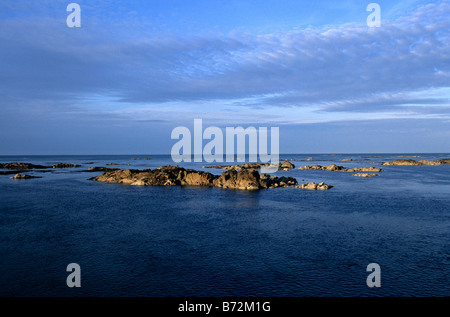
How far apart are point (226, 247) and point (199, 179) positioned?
6076 cm

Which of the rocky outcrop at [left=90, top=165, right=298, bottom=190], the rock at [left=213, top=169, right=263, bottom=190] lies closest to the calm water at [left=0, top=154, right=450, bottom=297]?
the rock at [left=213, top=169, right=263, bottom=190]

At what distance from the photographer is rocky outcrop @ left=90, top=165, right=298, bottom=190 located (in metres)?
86.1

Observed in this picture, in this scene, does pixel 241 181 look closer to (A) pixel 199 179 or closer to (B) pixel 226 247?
(A) pixel 199 179

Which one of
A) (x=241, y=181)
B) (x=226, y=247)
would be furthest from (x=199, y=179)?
(x=226, y=247)

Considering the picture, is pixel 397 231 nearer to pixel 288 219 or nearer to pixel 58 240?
pixel 288 219

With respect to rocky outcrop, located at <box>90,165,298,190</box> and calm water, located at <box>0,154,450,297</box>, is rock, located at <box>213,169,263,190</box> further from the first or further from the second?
calm water, located at <box>0,154,450,297</box>

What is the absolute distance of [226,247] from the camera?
33406 millimetres

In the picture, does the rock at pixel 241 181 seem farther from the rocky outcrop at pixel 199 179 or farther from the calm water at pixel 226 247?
the calm water at pixel 226 247

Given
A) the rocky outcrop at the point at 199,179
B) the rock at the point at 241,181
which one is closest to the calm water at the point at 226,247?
the rock at the point at 241,181

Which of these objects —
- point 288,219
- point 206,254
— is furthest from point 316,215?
point 206,254

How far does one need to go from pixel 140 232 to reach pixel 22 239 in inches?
528

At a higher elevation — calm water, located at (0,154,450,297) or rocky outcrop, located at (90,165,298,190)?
rocky outcrop, located at (90,165,298,190)

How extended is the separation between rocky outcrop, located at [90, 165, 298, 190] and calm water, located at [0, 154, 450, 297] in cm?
2370
